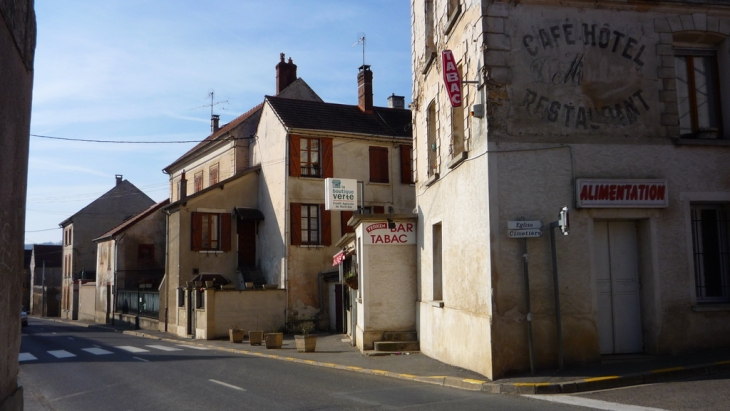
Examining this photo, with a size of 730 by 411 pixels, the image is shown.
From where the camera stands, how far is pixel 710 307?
1195 cm

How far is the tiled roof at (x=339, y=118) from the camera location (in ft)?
94.7

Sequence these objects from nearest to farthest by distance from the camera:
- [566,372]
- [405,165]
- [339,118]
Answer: [566,372] < [339,118] < [405,165]

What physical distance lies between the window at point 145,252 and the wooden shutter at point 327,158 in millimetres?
17308

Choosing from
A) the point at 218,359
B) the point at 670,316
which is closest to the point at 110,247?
the point at 218,359

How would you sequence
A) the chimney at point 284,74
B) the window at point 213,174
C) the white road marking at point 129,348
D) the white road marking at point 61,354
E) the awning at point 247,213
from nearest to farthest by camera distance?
the white road marking at point 61,354 → the white road marking at point 129,348 → the awning at point 247,213 → the chimney at point 284,74 → the window at point 213,174

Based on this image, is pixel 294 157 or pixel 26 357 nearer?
pixel 26 357

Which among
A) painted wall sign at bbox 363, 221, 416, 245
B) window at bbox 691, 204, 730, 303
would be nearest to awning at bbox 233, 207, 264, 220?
painted wall sign at bbox 363, 221, 416, 245

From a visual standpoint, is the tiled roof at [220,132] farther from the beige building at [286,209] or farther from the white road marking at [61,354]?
the white road marking at [61,354]

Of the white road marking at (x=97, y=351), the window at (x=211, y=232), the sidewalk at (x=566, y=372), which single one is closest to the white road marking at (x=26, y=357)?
the white road marking at (x=97, y=351)

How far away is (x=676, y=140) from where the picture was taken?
12180 millimetres

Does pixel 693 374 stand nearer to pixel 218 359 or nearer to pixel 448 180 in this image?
pixel 448 180

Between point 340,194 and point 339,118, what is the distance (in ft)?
21.4

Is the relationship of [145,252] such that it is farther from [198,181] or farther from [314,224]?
[314,224]

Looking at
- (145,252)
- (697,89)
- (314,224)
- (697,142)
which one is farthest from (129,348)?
(145,252)
